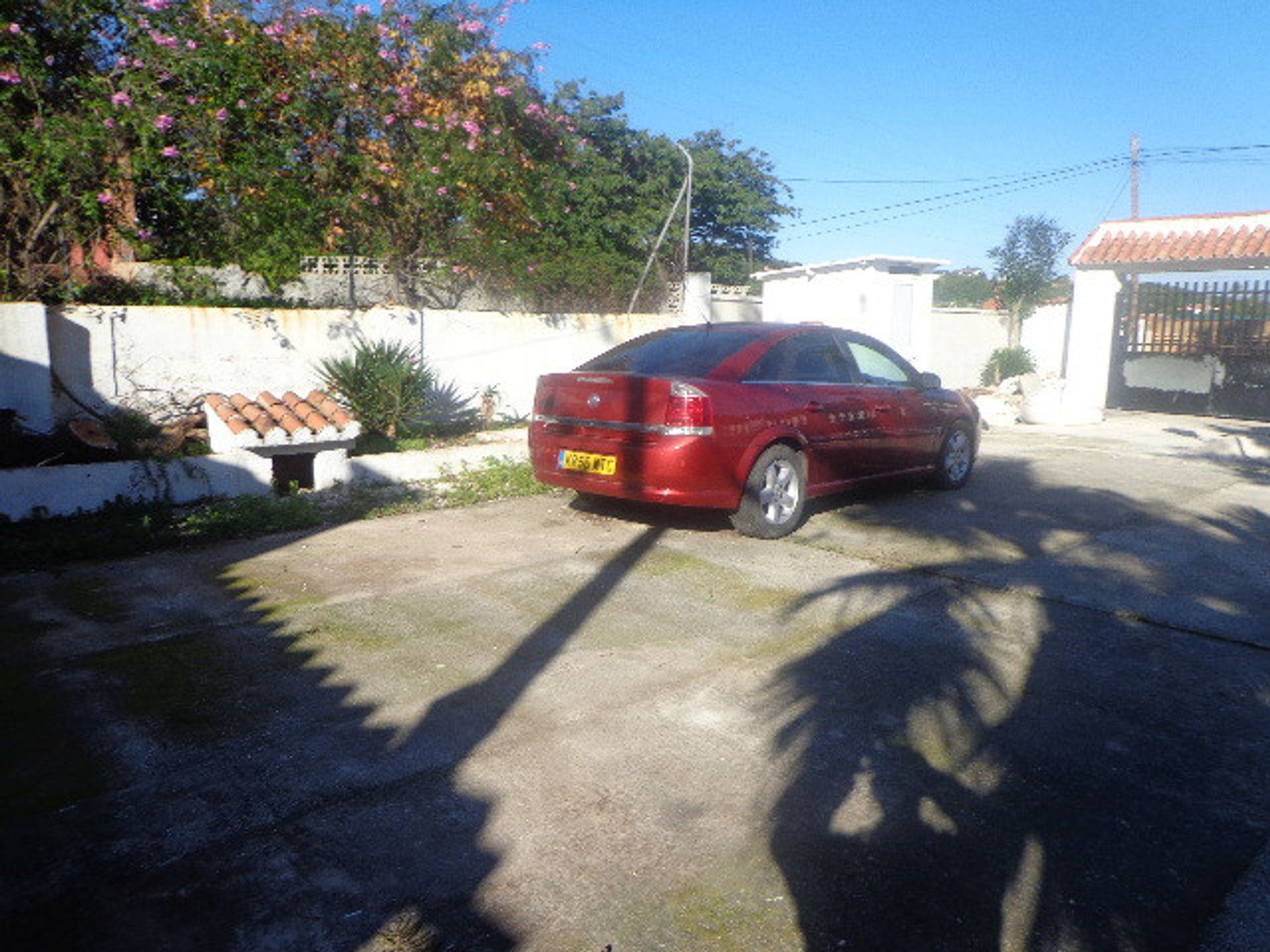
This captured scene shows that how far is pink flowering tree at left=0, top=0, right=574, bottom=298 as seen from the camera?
7996mm

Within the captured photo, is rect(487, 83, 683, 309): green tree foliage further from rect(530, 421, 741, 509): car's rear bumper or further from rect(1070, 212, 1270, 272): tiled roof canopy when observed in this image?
rect(1070, 212, 1270, 272): tiled roof canopy

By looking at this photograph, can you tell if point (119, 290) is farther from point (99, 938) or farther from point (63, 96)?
point (99, 938)

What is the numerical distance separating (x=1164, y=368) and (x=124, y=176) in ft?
50.9

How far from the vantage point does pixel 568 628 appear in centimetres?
463

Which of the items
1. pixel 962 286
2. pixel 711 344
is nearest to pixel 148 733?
pixel 711 344

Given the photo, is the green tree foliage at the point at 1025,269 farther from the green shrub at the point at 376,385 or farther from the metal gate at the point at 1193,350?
the green shrub at the point at 376,385

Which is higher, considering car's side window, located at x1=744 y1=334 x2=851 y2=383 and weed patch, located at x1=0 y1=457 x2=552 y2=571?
car's side window, located at x1=744 y1=334 x2=851 y2=383

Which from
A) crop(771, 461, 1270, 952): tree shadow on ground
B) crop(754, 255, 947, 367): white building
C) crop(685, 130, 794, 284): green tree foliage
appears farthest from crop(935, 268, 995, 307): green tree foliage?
crop(771, 461, 1270, 952): tree shadow on ground

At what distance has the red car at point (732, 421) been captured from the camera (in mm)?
6035

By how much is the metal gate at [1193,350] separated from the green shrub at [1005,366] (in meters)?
1.76

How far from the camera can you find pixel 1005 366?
59.2ft

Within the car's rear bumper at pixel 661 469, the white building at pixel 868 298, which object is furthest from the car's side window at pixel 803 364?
the white building at pixel 868 298

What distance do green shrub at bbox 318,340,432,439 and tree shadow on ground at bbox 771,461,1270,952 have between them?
4.79 m

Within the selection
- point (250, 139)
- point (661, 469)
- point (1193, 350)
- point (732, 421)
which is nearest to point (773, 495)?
point (732, 421)
